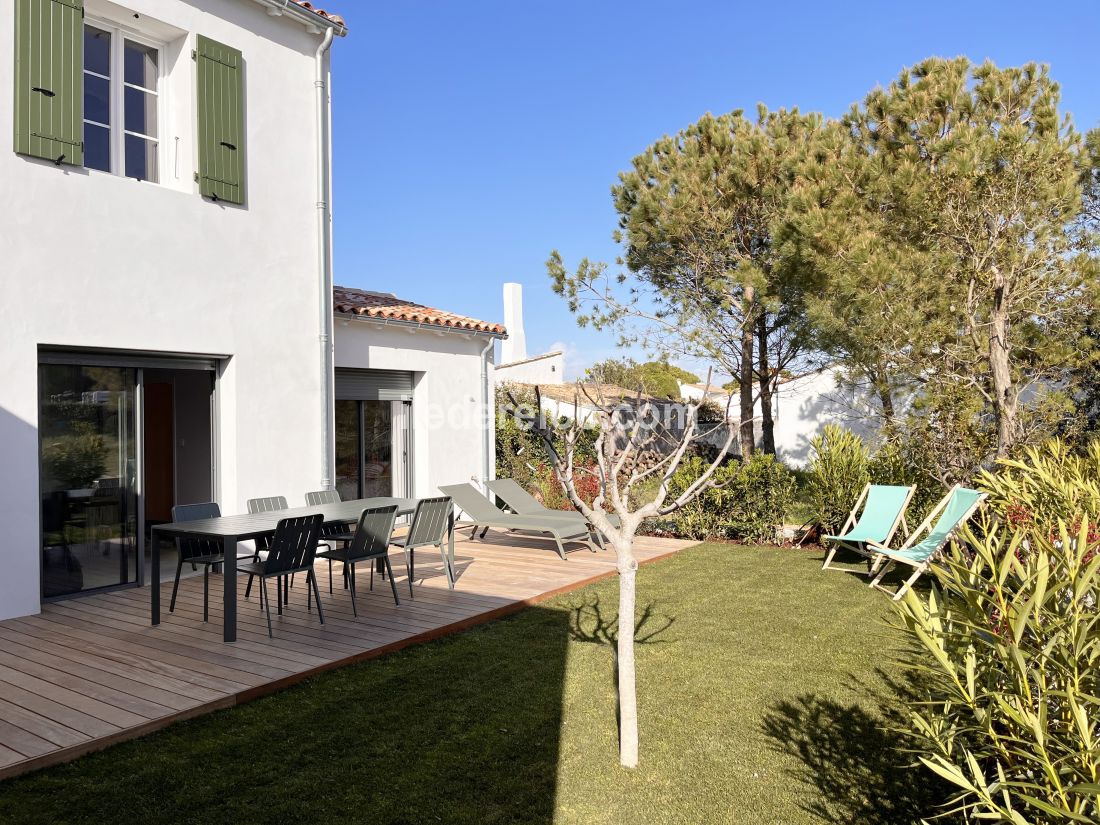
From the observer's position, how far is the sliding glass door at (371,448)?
35.8 ft

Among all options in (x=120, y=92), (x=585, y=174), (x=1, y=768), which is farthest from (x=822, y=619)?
(x=585, y=174)

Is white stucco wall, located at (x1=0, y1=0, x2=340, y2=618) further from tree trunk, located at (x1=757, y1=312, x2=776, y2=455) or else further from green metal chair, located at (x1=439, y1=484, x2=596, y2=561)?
tree trunk, located at (x1=757, y1=312, x2=776, y2=455)

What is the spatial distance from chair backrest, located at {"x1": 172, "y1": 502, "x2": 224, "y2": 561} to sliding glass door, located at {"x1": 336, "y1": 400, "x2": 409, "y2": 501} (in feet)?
12.5

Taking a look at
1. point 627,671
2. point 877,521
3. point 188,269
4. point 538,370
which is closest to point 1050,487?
point 877,521

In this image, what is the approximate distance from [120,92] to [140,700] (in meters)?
5.81

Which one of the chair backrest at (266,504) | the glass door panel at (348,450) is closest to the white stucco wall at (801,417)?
the glass door panel at (348,450)

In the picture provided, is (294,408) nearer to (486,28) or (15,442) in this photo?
(15,442)

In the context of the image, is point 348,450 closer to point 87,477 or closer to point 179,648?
point 87,477

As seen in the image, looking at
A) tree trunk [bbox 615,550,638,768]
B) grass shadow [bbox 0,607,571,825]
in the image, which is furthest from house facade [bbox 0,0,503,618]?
tree trunk [bbox 615,550,638,768]

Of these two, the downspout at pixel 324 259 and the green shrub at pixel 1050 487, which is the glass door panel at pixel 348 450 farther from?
the green shrub at pixel 1050 487

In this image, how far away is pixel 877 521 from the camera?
8.59 m

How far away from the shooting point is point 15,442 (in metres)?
6.39

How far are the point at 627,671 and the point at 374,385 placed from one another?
8.11 metres

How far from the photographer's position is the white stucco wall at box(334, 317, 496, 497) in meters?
10.8
